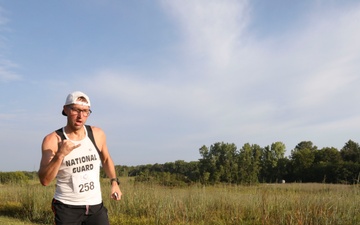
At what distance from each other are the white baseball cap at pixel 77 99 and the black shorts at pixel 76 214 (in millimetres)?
966

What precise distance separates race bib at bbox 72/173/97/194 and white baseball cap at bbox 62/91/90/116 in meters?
0.68

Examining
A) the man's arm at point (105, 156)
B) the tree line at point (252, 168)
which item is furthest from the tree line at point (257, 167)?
the man's arm at point (105, 156)

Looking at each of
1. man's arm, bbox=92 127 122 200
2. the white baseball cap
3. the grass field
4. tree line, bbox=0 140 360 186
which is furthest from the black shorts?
tree line, bbox=0 140 360 186

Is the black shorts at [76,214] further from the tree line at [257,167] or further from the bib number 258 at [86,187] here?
the tree line at [257,167]

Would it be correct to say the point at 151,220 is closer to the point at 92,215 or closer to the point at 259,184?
the point at 259,184

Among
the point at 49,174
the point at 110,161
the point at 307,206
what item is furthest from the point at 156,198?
the point at 49,174

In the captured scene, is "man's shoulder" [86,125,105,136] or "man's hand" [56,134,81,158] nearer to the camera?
"man's hand" [56,134,81,158]

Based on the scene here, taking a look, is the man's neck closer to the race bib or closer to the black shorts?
the race bib

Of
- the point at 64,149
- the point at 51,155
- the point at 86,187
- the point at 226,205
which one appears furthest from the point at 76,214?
the point at 226,205

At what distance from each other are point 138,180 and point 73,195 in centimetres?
868

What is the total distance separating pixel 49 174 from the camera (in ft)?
9.90

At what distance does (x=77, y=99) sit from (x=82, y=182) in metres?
0.79

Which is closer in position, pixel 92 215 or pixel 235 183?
pixel 92 215

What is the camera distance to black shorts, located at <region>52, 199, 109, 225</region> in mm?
3316
